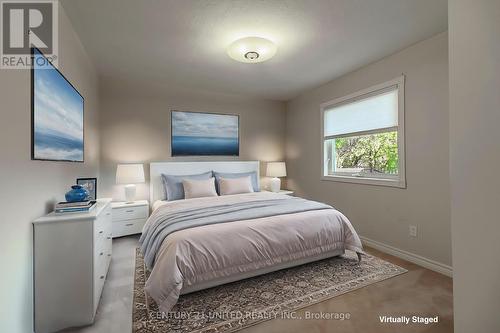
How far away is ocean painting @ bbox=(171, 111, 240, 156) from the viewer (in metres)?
4.03

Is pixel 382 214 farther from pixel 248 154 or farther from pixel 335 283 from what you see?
pixel 248 154

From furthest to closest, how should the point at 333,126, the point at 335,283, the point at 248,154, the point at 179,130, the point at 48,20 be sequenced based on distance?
the point at 248,154, the point at 179,130, the point at 333,126, the point at 335,283, the point at 48,20

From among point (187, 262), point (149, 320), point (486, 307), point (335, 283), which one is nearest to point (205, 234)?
point (187, 262)

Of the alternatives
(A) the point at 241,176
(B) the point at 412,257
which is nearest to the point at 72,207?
(A) the point at 241,176

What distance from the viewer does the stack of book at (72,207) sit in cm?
167

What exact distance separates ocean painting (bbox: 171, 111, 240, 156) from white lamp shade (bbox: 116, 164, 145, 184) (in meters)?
0.76

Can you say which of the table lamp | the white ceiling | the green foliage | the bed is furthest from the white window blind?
the table lamp

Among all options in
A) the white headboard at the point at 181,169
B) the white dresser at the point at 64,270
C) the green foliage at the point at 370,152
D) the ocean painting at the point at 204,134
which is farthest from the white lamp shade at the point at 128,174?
the green foliage at the point at 370,152

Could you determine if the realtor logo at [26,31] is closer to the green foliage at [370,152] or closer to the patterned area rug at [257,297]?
the patterned area rug at [257,297]

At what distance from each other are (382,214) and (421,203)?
1.63 feet

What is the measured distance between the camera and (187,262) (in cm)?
182

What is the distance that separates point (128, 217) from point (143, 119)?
160cm

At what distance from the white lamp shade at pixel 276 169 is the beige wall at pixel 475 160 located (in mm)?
3560

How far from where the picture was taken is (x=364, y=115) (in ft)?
10.6
